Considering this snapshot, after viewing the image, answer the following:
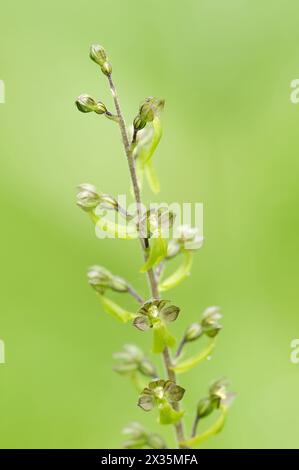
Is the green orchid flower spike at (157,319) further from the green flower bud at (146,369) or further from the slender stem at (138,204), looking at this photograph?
the green flower bud at (146,369)

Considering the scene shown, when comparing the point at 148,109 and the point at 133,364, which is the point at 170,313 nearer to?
the point at 133,364

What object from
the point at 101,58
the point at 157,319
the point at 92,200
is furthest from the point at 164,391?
the point at 101,58

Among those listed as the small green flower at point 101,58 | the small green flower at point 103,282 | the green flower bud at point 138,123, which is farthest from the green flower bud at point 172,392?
the small green flower at point 101,58

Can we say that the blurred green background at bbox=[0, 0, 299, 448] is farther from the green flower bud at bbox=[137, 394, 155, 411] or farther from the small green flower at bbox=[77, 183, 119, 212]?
the small green flower at bbox=[77, 183, 119, 212]

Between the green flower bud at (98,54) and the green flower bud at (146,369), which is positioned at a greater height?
the green flower bud at (98,54)
